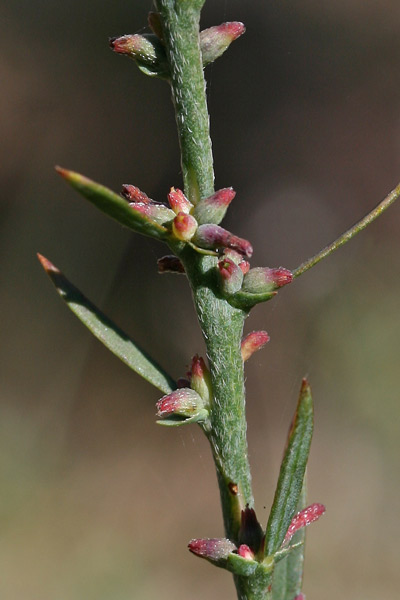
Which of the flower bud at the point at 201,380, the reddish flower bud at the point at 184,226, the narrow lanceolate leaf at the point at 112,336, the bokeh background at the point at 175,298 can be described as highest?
the bokeh background at the point at 175,298

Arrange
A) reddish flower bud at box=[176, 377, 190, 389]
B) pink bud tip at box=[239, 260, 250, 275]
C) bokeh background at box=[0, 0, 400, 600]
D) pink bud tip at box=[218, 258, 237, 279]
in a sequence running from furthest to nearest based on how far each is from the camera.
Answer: bokeh background at box=[0, 0, 400, 600] < reddish flower bud at box=[176, 377, 190, 389] < pink bud tip at box=[239, 260, 250, 275] < pink bud tip at box=[218, 258, 237, 279]

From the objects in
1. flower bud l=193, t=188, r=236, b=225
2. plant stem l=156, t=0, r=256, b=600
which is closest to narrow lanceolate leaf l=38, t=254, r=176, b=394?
plant stem l=156, t=0, r=256, b=600

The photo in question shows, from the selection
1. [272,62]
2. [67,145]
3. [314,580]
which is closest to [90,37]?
[67,145]

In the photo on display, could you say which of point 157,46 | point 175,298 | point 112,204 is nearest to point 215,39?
point 157,46

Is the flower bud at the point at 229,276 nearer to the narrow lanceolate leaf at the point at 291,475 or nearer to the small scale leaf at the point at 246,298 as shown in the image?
the small scale leaf at the point at 246,298

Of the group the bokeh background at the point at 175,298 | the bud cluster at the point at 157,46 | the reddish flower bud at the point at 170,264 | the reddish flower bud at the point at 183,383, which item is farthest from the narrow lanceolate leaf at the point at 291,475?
the bokeh background at the point at 175,298

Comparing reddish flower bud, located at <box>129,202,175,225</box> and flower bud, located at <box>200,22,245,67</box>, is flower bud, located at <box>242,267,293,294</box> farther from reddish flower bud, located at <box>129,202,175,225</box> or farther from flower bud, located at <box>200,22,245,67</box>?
flower bud, located at <box>200,22,245,67</box>

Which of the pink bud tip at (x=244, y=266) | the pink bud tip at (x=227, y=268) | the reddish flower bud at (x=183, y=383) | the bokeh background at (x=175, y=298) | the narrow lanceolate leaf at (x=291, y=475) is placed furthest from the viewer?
the bokeh background at (x=175, y=298)

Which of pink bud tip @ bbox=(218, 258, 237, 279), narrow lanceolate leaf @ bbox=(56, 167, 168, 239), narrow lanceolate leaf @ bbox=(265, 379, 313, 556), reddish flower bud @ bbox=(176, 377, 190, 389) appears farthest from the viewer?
reddish flower bud @ bbox=(176, 377, 190, 389)
